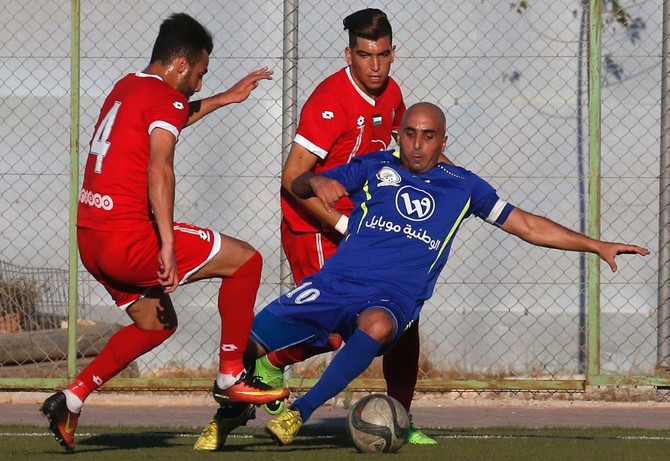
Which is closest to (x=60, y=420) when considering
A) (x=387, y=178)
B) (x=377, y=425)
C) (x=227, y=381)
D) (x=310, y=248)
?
(x=227, y=381)

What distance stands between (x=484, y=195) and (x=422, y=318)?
3.69 metres

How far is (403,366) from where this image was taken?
7281 millimetres

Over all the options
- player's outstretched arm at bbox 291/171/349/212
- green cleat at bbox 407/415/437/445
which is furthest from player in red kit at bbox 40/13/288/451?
green cleat at bbox 407/415/437/445

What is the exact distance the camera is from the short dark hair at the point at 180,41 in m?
6.67

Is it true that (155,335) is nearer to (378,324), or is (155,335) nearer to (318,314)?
(318,314)

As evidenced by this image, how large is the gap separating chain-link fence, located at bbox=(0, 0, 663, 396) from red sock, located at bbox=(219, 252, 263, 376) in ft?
11.8

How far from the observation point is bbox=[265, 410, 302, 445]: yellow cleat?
6.28 meters

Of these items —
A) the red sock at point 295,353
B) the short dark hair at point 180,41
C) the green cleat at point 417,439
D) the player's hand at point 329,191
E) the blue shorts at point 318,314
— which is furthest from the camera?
the green cleat at point 417,439

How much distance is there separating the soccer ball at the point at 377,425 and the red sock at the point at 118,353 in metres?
1.07

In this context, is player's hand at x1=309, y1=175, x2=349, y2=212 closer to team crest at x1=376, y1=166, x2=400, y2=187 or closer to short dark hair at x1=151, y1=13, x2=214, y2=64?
team crest at x1=376, y1=166, x2=400, y2=187

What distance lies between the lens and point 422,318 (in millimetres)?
10492

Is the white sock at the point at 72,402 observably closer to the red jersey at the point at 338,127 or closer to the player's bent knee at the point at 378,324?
the player's bent knee at the point at 378,324

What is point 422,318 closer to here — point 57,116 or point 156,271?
point 57,116

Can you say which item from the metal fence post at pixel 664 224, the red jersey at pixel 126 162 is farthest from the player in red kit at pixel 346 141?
the metal fence post at pixel 664 224
